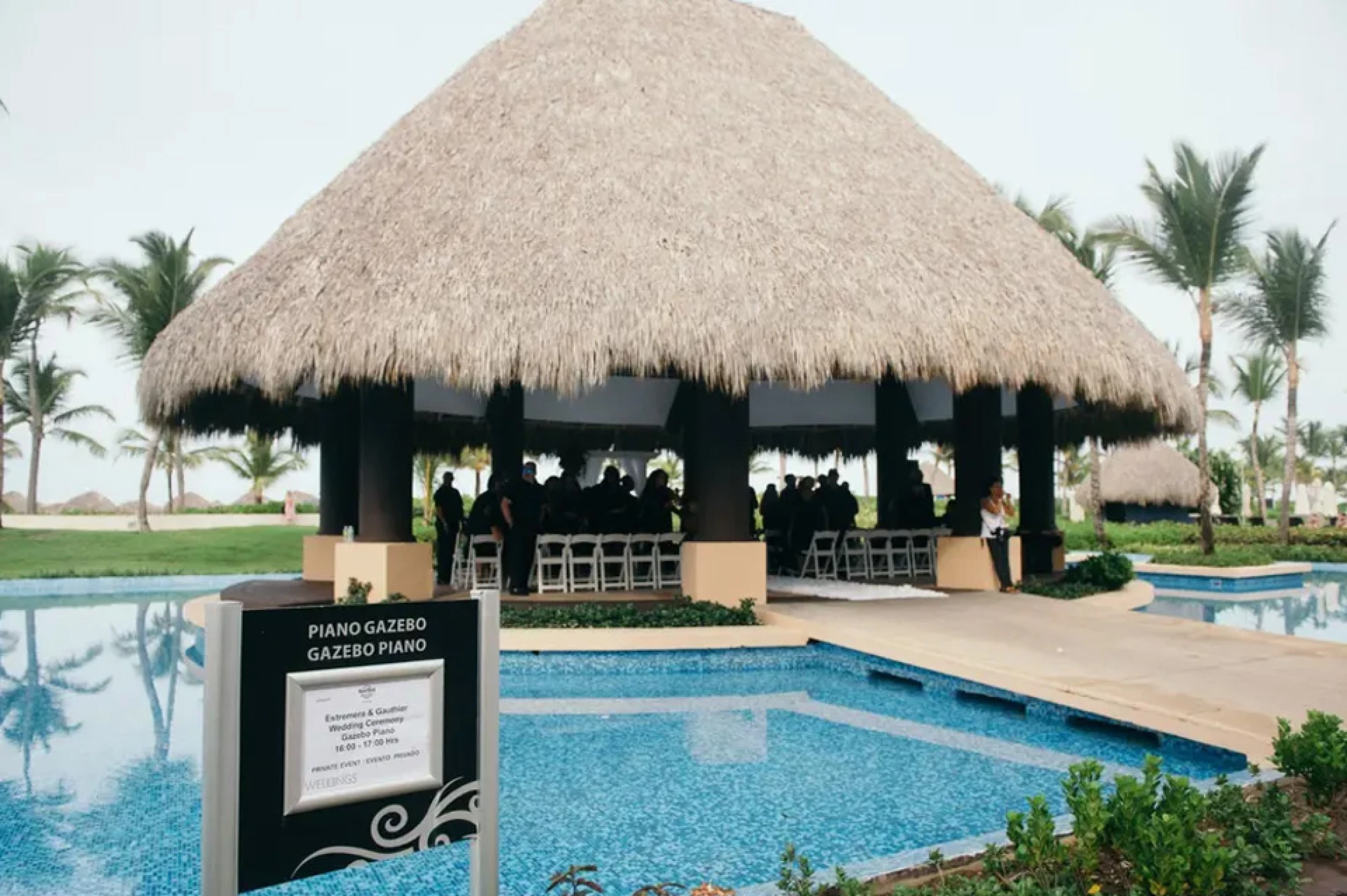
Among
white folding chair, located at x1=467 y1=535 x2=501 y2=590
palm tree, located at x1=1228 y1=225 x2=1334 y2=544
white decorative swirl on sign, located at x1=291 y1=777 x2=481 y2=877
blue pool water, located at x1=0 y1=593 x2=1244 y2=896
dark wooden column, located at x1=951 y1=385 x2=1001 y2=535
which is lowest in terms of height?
blue pool water, located at x1=0 y1=593 x2=1244 y2=896

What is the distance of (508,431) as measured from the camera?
13617 millimetres

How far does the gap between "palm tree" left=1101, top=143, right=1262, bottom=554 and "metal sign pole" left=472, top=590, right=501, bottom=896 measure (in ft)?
66.3

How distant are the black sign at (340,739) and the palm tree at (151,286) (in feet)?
78.9

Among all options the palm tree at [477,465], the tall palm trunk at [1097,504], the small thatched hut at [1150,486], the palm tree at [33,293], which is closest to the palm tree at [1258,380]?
the small thatched hut at [1150,486]

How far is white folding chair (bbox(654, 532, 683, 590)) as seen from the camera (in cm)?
1088

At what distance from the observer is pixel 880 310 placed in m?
8.93

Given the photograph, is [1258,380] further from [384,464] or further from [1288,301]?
[384,464]

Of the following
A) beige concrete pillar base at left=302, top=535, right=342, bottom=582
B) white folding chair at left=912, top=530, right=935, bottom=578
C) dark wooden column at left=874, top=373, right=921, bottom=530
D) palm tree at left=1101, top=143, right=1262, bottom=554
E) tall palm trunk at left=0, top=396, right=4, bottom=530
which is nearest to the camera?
beige concrete pillar base at left=302, top=535, right=342, bottom=582

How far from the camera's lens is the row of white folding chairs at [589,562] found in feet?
34.3

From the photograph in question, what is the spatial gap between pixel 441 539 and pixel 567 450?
6.51 meters

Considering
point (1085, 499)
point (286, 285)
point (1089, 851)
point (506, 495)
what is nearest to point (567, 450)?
point (506, 495)

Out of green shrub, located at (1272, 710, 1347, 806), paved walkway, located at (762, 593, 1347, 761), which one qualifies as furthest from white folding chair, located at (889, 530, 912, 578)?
green shrub, located at (1272, 710, 1347, 806)

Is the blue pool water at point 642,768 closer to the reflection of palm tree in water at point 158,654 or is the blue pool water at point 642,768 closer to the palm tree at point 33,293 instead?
the reflection of palm tree in water at point 158,654

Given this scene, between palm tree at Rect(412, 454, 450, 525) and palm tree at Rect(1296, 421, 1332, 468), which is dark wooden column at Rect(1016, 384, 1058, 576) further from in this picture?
palm tree at Rect(1296, 421, 1332, 468)
